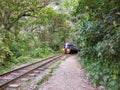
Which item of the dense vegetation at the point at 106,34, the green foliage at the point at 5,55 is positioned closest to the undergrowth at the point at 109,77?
the dense vegetation at the point at 106,34

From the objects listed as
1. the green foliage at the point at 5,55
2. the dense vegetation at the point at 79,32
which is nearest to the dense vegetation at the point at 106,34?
the dense vegetation at the point at 79,32

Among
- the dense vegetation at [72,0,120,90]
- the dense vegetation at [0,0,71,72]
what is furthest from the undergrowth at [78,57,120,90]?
the dense vegetation at [0,0,71,72]

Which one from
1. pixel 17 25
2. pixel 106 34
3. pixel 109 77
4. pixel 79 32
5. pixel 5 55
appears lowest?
pixel 109 77

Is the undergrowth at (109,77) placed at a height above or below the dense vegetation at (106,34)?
below

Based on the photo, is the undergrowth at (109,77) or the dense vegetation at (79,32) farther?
the dense vegetation at (79,32)

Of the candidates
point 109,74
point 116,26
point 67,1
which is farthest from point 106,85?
point 67,1

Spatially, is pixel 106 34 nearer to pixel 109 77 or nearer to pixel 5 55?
pixel 109 77

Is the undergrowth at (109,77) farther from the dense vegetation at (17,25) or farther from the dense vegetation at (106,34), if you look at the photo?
the dense vegetation at (17,25)

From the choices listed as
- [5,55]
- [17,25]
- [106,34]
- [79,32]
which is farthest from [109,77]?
[17,25]

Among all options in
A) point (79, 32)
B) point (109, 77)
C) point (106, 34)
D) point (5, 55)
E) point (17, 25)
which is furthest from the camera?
point (17, 25)

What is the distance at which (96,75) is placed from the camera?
33.0 feet

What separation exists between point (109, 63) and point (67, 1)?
686 inches

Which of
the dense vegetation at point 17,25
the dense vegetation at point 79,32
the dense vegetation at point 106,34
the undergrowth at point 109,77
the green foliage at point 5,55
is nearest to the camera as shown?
the dense vegetation at point 106,34

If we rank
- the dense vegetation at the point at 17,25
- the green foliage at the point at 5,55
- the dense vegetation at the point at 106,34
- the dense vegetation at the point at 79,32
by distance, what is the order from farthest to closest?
the dense vegetation at the point at 17,25 → the green foliage at the point at 5,55 → the dense vegetation at the point at 79,32 → the dense vegetation at the point at 106,34
